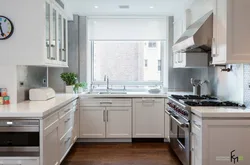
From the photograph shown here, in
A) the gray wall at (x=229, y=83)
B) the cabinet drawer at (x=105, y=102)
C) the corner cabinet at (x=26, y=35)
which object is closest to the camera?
the gray wall at (x=229, y=83)

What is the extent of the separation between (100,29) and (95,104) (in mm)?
1587

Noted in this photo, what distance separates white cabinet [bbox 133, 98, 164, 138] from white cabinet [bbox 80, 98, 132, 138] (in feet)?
0.43

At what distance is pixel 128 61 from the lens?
5.65 m

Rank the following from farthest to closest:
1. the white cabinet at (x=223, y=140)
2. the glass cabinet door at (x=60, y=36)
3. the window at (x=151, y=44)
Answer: the window at (x=151, y=44), the glass cabinet door at (x=60, y=36), the white cabinet at (x=223, y=140)

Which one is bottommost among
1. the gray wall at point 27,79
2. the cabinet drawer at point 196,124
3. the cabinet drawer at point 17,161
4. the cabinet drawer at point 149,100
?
the cabinet drawer at point 17,161

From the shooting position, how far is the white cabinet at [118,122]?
4836 millimetres

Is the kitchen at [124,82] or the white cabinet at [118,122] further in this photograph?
the white cabinet at [118,122]

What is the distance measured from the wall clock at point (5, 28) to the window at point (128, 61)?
2.48 meters

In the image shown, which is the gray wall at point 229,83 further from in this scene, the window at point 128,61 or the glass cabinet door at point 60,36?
the glass cabinet door at point 60,36

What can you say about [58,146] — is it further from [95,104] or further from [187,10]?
[187,10]

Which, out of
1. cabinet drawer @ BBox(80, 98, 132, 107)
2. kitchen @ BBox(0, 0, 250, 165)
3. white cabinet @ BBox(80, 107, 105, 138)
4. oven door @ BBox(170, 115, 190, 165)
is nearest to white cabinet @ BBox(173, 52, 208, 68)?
kitchen @ BBox(0, 0, 250, 165)

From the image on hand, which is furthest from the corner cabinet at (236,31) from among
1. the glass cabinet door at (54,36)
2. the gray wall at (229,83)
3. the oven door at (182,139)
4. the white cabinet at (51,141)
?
the glass cabinet door at (54,36)

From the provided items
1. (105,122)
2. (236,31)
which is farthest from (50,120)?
(236,31)

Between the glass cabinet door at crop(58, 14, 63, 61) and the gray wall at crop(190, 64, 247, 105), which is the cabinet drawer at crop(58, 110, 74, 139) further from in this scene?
the gray wall at crop(190, 64, 247, 105)
